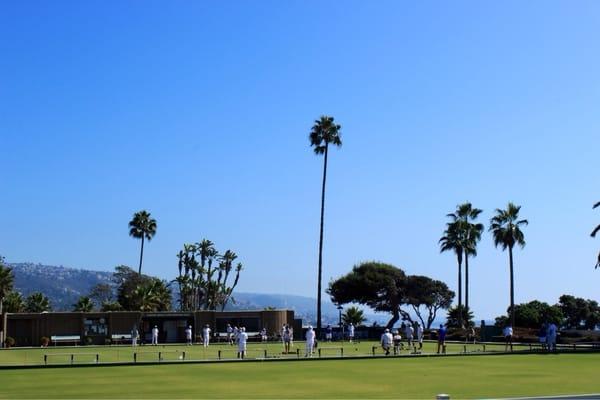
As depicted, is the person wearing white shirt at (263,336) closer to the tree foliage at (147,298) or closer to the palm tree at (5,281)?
the tree foliage at (147,298)

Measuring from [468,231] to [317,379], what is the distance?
Result: 53.7m

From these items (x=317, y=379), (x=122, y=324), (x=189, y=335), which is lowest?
(x=189, y=335)

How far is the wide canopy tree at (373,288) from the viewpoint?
311ft

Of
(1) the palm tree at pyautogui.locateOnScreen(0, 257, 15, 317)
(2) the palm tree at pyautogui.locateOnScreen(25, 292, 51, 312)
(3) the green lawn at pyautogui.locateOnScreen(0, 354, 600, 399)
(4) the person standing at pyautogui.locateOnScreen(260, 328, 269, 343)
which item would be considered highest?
(1) the palm tree at pyautogui.locateOnScreen(0, 257, 15, 317)

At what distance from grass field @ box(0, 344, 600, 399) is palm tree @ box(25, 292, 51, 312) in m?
64.2

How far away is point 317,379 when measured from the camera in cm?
2388

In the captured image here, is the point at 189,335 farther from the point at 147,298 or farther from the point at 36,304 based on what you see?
the point at 36,304

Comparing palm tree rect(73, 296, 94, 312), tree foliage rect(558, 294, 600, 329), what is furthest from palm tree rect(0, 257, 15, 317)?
tree foliage rect(558, 294, 600, 329)

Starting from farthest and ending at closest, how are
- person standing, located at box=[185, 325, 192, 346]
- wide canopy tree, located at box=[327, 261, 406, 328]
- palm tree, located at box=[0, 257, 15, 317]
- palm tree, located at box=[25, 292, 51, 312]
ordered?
1. wide canopy tree, located at box=[327, 261, 406, 328]
2. palm tree, located at box=[25, 292, 51, 312]
3. palm tree, located at box=[0, 257, 15, 317]
4. person standing, located at box=[185, 325, 192, 346]

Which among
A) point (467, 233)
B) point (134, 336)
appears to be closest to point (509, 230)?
point (467, 233)

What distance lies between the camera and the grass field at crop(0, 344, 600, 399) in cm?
1944

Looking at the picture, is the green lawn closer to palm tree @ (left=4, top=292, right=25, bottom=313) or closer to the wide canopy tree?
palm tree @ (left=4, top=292, right=25, bottom=313)

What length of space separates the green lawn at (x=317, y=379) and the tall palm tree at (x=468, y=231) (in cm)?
4219

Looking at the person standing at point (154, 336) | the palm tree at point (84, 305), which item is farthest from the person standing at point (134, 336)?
the palm tree at point (84, 305)
